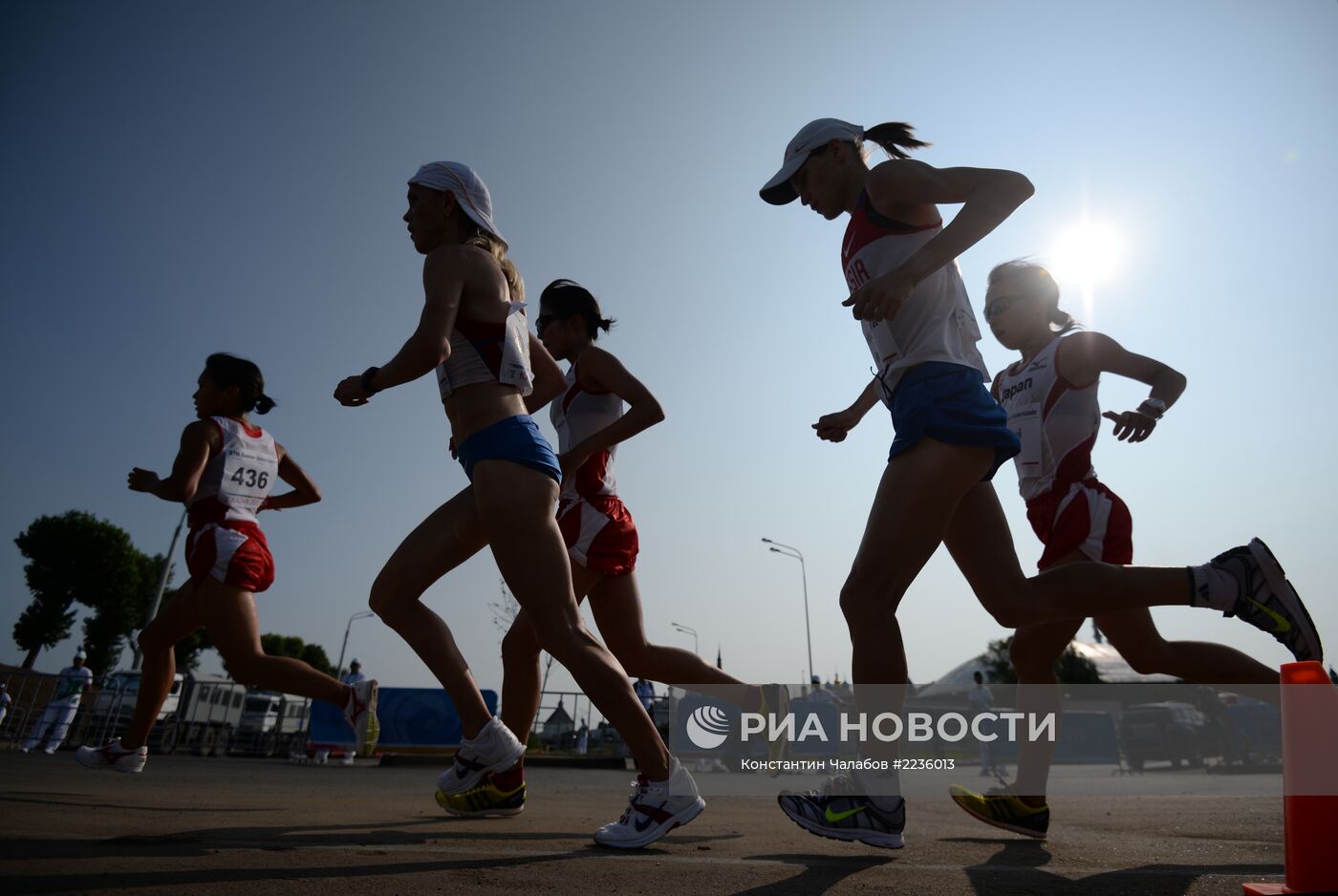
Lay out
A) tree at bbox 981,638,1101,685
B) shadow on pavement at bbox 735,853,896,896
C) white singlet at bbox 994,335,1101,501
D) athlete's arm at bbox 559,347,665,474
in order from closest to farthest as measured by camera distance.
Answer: shadow on pavement at bbox 735,853,896,896 → athlete's arm at bbox 559,347,665,474 → white singlet at bbox 994,335,1101,501 → tree at bbox 981,638,1101,685

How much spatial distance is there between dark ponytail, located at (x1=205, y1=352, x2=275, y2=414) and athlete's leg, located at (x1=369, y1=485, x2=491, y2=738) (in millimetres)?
2394

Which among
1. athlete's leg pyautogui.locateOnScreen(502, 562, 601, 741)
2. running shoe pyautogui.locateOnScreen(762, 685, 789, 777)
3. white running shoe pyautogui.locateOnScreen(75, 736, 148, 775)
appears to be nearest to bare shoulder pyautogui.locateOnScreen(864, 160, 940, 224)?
athlete's leg pyautogui.locateOnScreen(502, 562, 601, 741)

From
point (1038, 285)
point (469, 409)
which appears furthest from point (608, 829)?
point (1038, 285)

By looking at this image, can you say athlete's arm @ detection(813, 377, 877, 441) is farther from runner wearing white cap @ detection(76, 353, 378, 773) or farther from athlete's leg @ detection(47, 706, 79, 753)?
athlete's leg @ detection(47, 706, 79, 753)

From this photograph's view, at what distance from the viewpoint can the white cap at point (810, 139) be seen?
9.68 ft

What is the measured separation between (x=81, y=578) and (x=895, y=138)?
213ft

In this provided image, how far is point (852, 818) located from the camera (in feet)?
8.04

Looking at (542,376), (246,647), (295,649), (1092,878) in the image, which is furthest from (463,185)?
(295,649)

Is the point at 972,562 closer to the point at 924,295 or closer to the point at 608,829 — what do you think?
the point at 924,295

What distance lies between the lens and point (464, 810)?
3.29m

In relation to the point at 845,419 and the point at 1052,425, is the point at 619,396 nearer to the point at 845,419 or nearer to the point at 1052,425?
the point at 845,419

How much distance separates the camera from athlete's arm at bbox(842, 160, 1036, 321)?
238 cm

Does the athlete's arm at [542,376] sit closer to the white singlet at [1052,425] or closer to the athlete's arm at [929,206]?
the athlete's arm at [929,206]

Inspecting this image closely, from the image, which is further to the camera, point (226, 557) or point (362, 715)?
point (226, 557)
